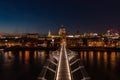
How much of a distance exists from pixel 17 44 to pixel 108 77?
47.9 meters

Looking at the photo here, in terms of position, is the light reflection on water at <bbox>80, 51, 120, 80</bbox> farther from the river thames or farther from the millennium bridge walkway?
the millennium bridge walkway

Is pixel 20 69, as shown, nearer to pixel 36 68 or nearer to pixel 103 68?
pixel 36 68

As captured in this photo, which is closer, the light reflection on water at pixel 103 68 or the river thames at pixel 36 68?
the river thames at pixel 36 68

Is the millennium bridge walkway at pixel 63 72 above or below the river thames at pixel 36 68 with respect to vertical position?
above

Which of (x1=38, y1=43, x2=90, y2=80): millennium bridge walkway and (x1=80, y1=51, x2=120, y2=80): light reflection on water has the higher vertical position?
(x1=38, y1=43, x2=90, y2=80): millennium bridge walkway

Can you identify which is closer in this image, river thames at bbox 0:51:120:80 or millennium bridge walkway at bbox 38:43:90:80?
millennium bridge walkway at bbox 38:43:90:80

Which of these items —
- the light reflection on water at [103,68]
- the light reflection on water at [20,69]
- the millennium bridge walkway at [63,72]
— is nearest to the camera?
the millennium bridge walkway at [63,72]

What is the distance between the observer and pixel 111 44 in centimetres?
6141

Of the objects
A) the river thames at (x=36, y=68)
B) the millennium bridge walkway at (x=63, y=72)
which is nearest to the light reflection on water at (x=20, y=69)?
the river thames at (x=36, y=68)

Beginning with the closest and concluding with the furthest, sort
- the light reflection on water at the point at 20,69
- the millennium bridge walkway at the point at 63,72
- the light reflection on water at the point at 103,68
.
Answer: the millennium bridge walkway at the point at 63,72 < the light reflection on water at the point at 20,69 < the light reflection on water at the point at 103,68

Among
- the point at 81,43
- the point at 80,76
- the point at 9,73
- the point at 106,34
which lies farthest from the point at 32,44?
the point at 80,76

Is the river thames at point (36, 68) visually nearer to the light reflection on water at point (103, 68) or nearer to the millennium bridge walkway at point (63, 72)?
the light reflection on water at point (103, 68)

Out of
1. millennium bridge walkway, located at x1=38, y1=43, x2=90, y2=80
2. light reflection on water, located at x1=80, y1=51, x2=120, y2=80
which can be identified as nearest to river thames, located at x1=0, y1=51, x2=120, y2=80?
light reflection on water, located at x1=80, y1=51, x2=120, y2=80

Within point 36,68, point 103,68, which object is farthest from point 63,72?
point 103,68
